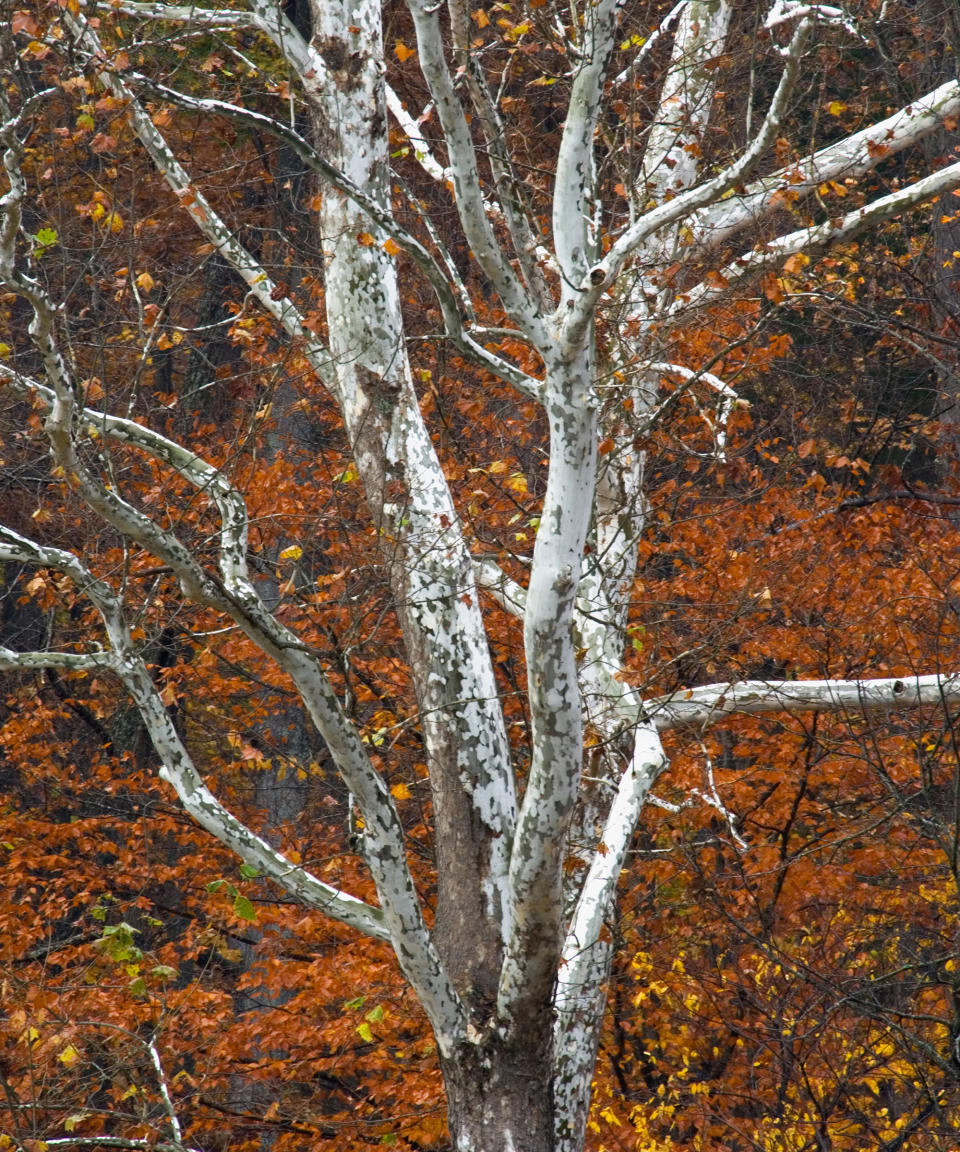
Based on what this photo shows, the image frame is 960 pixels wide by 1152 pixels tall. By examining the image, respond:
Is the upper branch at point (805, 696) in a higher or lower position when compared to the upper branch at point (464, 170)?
lower

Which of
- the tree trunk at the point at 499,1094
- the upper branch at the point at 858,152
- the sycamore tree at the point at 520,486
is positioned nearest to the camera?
the sycamore tree at the point at 520,486

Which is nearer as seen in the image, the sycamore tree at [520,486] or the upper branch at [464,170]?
the upper branch at [464,170]

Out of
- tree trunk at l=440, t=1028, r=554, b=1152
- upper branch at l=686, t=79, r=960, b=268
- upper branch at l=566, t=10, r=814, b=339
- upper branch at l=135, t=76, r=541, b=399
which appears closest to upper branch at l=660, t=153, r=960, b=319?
upper branch at l=686, t=79, r=960, b=268

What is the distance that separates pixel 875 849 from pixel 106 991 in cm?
603

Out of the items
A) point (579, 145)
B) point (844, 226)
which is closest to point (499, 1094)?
point (579, 145)

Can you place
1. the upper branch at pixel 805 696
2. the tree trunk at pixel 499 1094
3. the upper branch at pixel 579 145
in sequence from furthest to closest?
the upper branch at pixel 805 696, the tree trunk at pixel 499 1094, the upper branch at pixel 579 145

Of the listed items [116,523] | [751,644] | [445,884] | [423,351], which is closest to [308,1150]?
[445,884]

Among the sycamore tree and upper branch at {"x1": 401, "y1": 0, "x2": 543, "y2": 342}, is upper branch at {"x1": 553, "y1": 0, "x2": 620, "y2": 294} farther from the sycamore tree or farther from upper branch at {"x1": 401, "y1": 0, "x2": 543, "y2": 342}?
upper branch at {"x1": 401, "y1": 0, "x2": 543, "y2": 342}

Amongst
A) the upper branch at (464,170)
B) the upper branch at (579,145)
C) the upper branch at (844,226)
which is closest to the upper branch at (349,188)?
the upper branch at (464,170)

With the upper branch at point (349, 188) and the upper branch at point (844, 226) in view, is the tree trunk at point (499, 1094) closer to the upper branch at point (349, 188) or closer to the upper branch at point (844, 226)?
the upper branch at point (349, 188)

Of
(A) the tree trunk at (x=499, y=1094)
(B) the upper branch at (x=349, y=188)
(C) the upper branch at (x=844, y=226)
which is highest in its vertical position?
(C) the upper branch at (x=844, y=226)

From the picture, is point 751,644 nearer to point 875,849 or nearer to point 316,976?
point 875,849

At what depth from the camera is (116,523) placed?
4922 mm

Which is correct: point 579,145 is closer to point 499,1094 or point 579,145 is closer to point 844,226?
point 844,226
